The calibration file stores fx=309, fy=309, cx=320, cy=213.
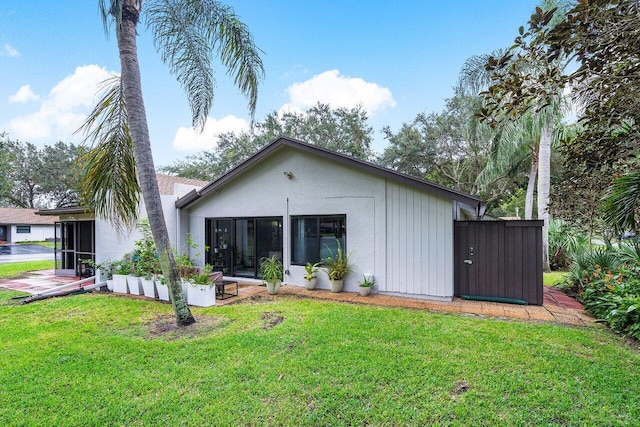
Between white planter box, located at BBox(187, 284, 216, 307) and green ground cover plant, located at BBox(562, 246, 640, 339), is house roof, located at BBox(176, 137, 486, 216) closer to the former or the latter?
green ground cover plant, located at BBox(562, 246, 640, 339)

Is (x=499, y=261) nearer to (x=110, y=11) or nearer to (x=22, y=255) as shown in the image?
(x=110, y=11)

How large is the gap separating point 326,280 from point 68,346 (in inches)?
235

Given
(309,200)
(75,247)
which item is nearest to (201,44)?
(309,200)

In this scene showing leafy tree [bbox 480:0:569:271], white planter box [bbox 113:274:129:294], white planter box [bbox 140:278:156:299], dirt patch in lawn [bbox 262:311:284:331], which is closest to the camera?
leafy tree [bbox 480:0:569:271]

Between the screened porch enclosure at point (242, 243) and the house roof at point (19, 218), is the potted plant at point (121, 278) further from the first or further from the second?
the house roof at point (19, 218)

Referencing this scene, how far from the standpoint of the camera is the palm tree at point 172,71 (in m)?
5.80

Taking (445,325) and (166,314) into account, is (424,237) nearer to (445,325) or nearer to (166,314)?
(445,325)

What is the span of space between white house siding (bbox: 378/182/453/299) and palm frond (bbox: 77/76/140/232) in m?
6.39

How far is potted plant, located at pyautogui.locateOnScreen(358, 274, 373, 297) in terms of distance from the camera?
830 cm

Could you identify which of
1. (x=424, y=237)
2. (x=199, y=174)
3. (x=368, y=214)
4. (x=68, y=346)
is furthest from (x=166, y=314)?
(x=199, y=174)

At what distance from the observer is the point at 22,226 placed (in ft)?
115

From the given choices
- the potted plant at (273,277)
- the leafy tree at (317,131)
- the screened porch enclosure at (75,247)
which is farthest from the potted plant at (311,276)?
the leafy tree at (317,131)

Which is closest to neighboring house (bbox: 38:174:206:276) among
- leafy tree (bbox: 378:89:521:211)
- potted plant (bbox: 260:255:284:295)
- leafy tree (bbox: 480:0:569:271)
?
potted plant (bbox: 260:255:284:295)

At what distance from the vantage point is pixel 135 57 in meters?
5.84
